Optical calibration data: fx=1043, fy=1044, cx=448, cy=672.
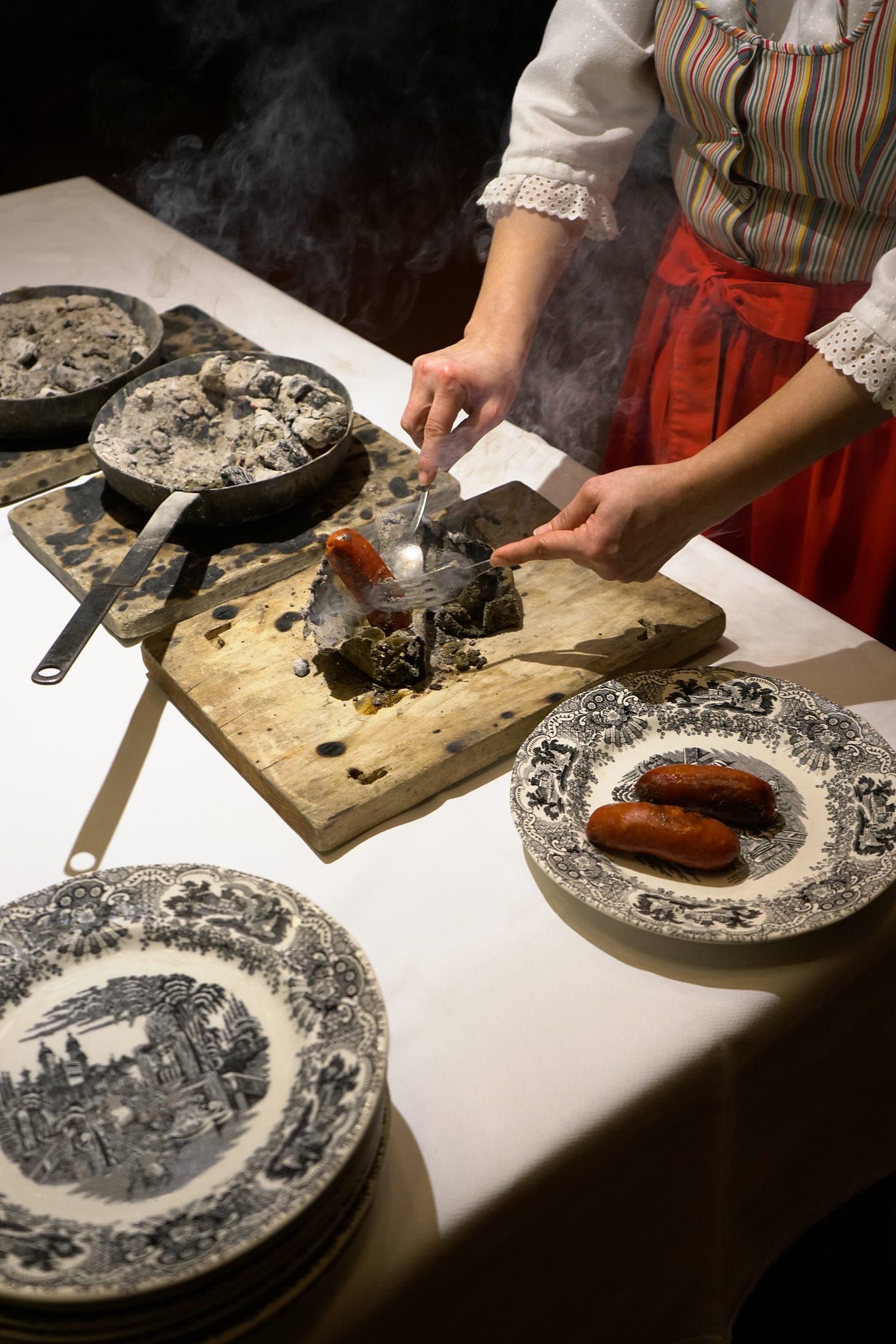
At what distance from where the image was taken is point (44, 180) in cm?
671

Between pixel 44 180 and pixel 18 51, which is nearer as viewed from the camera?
pixel 44 180

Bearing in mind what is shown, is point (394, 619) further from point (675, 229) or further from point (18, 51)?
point (18, 51)

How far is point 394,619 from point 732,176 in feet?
3.26

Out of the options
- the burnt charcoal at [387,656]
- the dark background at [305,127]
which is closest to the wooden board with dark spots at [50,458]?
the burnt charcoal at [387,656]

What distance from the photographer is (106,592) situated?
1.49 m

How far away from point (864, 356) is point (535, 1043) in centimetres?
100

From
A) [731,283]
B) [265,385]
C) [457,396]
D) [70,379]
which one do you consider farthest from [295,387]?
[731,283]

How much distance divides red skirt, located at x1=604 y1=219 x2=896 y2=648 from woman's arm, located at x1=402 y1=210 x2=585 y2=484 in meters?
0.27

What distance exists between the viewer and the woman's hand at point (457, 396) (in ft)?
5.71

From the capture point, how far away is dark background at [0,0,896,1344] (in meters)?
5.88

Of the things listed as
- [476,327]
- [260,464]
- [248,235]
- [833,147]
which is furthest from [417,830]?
[248,235]

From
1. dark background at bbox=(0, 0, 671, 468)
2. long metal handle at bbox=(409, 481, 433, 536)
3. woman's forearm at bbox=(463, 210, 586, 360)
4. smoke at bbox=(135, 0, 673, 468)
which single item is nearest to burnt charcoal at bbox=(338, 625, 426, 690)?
long metal handle at bbox=(409, 481, 433, 536)

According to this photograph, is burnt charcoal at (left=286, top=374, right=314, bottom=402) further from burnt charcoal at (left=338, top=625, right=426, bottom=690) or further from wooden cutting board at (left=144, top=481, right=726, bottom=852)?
burnt charcoal at (left=338, top=625, right=426, bottom=690)

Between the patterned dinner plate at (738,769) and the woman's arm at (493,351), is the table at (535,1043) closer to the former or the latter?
the patterned dinner plate at (738,769)
